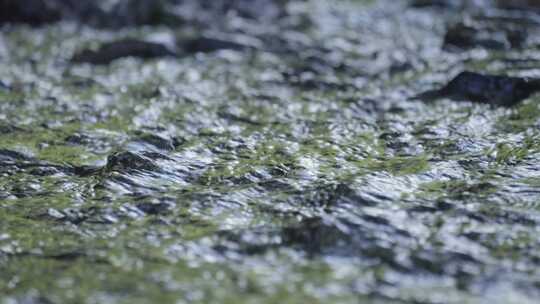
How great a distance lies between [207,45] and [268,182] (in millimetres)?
5702

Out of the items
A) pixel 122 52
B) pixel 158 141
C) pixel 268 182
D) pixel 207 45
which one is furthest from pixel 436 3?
pixel 268 182

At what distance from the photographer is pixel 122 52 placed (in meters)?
10.9

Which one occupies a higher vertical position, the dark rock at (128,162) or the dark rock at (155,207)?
the dark rock at (128,162)

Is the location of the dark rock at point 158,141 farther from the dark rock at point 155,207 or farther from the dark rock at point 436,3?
the dark rock at point 436,3

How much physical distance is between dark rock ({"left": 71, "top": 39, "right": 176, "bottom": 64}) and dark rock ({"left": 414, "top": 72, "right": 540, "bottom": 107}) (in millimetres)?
4055

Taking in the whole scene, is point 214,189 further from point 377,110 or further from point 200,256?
point 377,110

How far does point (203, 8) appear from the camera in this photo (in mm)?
14273

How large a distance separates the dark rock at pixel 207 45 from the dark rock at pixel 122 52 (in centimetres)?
31

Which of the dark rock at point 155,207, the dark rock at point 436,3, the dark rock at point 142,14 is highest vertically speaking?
the dark rock at point 436,3

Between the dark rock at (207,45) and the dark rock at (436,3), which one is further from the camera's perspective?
the dark rock at (436,3)

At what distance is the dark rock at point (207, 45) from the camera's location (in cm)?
1113

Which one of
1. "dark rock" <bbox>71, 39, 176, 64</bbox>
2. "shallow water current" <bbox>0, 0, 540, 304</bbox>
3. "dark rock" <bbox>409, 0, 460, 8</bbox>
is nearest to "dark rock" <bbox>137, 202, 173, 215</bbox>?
"shallow water current" <bbox>0, 0, 540, 304</bbox>

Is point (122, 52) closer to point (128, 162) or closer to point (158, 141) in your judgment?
point (158, 141)

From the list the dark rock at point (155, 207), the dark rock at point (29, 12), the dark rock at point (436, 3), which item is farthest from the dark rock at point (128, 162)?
the dark rock at point (436, 3)
